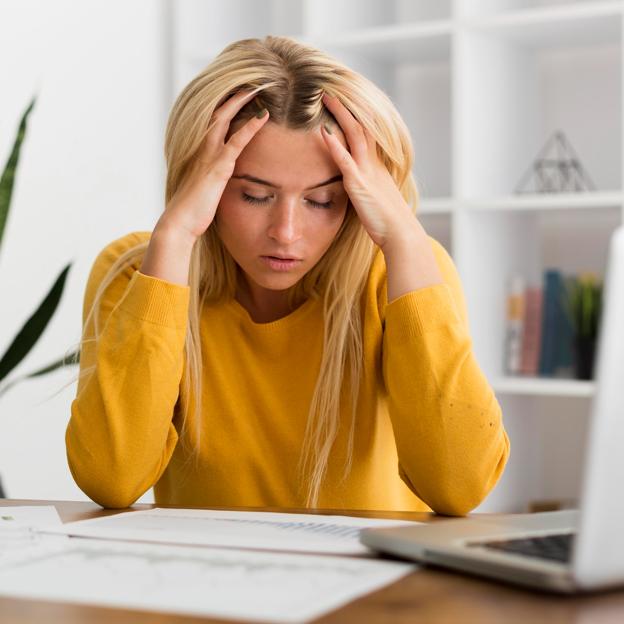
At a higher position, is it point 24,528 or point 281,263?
point 281,263

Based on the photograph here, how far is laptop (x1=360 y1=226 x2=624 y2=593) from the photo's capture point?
0.68 metres

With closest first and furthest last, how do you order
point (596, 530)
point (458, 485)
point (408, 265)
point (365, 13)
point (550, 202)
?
point (596, 530), point (458, 485), point (408, 265), point (550, 202), point (365, 13)

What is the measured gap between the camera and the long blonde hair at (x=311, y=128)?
4.82ft

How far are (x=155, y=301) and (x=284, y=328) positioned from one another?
0.26 meters

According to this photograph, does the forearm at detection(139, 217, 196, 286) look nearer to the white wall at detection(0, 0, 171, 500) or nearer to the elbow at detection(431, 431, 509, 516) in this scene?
the elbow at detection(431, 431, 509, 516)

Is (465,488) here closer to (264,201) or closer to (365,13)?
(264,201)

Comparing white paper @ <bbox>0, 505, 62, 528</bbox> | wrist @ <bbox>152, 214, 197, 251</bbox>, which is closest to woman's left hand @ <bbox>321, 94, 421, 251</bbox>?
A: wrist @ <bbox>152, 214, 197, 251</bbox>

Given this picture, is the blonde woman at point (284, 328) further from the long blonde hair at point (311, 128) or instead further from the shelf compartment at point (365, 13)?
the shelf compartment at point (365, 13)

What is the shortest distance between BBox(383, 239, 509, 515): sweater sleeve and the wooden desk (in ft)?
1.66

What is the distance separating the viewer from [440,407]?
1322mm

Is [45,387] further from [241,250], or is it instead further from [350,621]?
[350,621]

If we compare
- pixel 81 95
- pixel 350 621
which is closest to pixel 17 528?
pixel 350 621

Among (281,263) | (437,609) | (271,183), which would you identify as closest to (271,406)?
(281,263)

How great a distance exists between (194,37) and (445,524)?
2502mm
